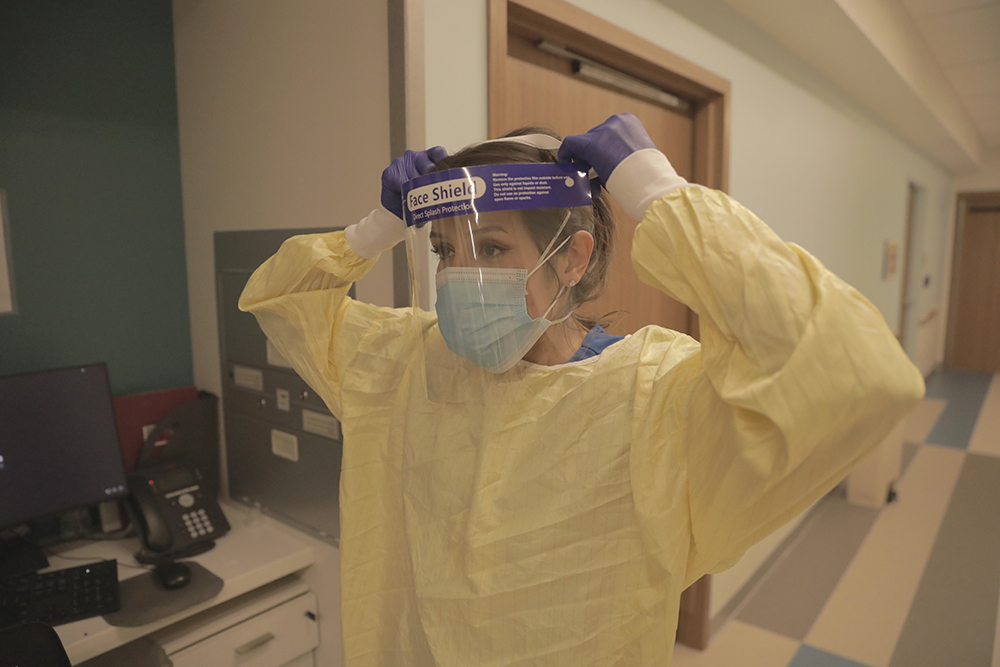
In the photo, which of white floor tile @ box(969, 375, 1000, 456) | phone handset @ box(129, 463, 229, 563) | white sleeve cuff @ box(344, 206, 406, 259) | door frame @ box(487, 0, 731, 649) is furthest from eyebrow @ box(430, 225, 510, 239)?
white floor tile @ box(969, 375, 1000, 456)

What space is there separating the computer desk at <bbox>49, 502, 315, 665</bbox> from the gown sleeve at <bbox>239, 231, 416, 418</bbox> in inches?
24.2

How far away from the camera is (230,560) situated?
1.48 meters

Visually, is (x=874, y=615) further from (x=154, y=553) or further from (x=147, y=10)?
(x=147, y=10)

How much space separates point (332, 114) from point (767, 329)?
1.15 metres

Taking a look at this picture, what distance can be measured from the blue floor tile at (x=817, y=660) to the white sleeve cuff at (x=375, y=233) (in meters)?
2.09

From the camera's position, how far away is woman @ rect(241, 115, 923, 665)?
58 cm

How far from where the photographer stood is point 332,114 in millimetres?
1386

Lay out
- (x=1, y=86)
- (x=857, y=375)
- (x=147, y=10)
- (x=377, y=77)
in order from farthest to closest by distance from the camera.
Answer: (x=147, y=10), (x=1, y=86), (x=377, y=77), (x=857, y=375)

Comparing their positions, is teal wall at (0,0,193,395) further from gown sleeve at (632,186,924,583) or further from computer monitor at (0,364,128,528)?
gown sleeve at (632,186,924,583)

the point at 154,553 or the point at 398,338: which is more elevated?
the point at 398,338

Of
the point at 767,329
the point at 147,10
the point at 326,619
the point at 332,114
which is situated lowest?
the point at 326,619

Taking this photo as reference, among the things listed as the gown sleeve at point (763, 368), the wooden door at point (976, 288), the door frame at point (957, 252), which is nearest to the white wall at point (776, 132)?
the gown sleeve at point (763, 368)

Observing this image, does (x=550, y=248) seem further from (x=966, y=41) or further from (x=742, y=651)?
(x=966, y=41)

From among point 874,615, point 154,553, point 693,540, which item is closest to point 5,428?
point 154,553
